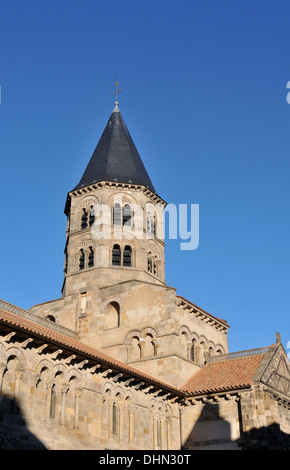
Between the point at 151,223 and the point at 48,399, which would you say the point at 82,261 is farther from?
the point at 48,399

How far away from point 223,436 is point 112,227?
15.4 meters

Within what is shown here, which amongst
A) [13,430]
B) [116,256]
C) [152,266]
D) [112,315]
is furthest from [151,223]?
[13,430]

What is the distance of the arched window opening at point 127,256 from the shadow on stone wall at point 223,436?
36.7 feet

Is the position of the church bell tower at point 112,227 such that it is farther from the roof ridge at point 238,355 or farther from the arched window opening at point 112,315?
the roof ridge at point 238,355

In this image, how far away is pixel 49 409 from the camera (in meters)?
21.5

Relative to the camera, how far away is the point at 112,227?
37.5 m

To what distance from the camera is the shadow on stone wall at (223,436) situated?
2666cm

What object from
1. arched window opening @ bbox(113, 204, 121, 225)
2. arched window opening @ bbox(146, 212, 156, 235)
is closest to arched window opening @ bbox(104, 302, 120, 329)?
arched window opening @ bbox(113, 204, 121, 225)

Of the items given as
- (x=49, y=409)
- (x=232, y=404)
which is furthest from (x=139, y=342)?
(x=49, y=409)

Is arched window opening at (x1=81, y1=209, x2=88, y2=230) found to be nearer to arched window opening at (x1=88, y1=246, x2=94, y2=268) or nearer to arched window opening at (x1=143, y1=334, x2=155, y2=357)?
arched window opening at (x1=88, y1=246, x2=94, y2=268)

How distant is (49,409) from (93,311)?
13383mm

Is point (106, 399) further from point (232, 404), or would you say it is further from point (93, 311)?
point (93, 311)

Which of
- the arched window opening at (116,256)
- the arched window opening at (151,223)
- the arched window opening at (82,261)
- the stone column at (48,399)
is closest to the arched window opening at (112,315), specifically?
the arched window opening at (116,256)
